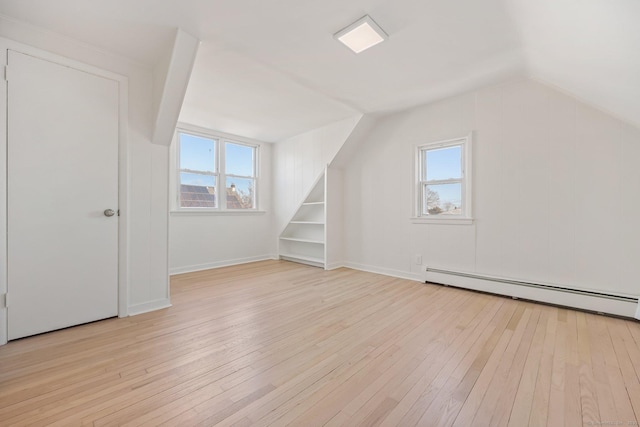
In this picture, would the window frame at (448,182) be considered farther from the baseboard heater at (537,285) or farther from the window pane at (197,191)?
the window pane at (197,191)

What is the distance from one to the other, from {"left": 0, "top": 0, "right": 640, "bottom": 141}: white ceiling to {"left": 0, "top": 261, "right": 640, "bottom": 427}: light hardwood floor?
6.59 feet

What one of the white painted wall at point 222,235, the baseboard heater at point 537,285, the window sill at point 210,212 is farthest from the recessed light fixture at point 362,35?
the window sill at point 210,212

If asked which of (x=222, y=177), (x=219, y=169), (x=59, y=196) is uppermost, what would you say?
(x=219, y=169)

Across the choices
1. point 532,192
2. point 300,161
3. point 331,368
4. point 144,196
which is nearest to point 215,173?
point 300,161

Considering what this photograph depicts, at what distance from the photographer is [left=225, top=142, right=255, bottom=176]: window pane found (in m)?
4.96

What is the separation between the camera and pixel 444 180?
3566mm

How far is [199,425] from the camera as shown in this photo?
3.93 feet

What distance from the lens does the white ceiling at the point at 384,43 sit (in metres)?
1.81

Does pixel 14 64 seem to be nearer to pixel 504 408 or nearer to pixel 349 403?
pixel 349 403

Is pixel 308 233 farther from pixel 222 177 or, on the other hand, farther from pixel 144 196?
pixel 144 196

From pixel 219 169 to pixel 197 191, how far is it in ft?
1.88

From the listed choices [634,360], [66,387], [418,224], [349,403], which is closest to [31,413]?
[66,387]

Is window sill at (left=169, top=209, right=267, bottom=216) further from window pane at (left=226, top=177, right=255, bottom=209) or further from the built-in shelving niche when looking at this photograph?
the built-in shelving niche

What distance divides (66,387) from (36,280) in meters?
1.11
